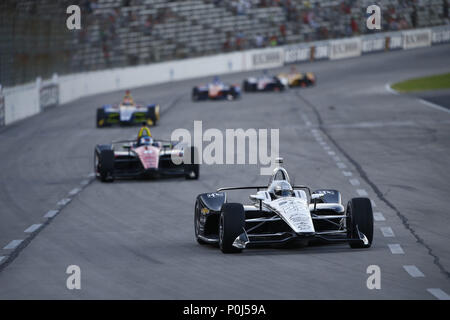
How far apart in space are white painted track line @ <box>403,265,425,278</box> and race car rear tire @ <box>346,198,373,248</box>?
1100 millimetres

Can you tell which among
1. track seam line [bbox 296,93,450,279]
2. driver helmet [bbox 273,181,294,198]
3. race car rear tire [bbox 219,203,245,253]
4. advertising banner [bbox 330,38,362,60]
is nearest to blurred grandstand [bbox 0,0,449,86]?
advertising banner [bbox 330,38,362,60]

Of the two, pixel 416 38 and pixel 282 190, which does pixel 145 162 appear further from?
pixel 416 38

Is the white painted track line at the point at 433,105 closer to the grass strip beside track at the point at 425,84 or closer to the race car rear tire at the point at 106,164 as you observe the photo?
the grass strip beside track at the point at 425,84

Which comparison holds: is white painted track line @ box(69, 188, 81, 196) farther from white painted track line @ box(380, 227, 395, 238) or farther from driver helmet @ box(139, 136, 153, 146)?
white painted track line @ box(380, 227, 395, 238)

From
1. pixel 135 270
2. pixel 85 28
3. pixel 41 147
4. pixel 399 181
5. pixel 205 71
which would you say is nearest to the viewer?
pixel 135 270

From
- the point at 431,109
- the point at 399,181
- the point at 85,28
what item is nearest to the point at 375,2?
the point at 85,28

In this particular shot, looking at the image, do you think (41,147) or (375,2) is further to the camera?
(375,2)

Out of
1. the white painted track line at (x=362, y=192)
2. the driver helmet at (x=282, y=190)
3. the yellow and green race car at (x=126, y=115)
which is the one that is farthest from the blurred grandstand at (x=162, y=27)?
the driver helmet at (x=282, y=190)

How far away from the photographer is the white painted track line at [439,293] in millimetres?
8594

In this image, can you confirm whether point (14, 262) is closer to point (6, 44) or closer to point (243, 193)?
point (243, 193)

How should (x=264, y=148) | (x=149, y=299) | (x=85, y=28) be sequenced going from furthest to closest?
(x=85, y=28) < (x=264, y=148) < (x=149, y=299)

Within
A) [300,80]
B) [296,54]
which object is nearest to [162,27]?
[300,80]

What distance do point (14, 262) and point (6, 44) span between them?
24.0m

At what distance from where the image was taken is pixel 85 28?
46.9 m
